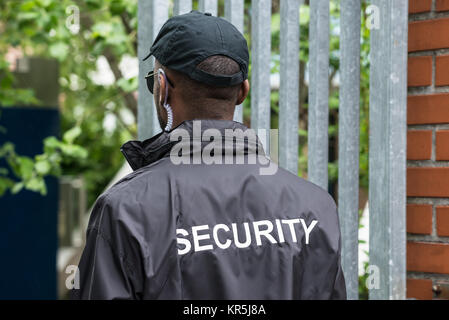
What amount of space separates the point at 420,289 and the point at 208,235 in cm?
99

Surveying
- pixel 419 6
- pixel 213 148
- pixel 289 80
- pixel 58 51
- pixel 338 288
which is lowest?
pixel 338 288

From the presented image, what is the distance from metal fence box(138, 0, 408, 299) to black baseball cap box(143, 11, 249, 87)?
19.0 inches

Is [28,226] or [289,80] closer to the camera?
[289,80]

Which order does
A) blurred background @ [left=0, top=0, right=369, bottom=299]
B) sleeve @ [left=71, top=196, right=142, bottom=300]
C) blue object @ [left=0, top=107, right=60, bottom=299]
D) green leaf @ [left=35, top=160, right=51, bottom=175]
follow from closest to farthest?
sleeve @ [left=71, top=196, right=142, bottom=300], blurred background @ [left=0, top=0, right=369, bottom=299], green leaf @ [left=35, top=160, right=51, bottom=175], blue object @ [left=0, top=107, right=60, bottom=299]

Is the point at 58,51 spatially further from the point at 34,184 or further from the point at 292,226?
the point at 292,226

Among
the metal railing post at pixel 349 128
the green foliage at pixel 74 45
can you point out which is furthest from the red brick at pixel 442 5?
the green foliage at pixel 74 45

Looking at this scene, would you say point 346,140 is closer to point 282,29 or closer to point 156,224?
point 282,29

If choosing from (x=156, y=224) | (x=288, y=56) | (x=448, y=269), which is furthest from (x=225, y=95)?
(x=448, y=269)

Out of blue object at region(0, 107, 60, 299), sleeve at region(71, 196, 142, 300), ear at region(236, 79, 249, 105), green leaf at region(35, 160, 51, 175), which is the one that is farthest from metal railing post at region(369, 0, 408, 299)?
blue object at region(0, 107, 60, 299)

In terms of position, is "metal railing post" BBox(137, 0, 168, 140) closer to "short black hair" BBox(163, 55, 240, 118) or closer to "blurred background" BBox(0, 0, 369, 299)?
"short black hair" BBox(163, 55, 240, 118)

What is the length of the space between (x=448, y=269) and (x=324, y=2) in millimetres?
1000

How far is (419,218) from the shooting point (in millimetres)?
2131

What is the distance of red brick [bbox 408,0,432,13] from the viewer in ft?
7.02

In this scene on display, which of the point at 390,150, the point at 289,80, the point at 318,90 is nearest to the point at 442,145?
the point at 390,150
